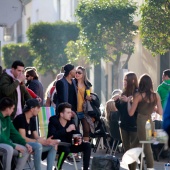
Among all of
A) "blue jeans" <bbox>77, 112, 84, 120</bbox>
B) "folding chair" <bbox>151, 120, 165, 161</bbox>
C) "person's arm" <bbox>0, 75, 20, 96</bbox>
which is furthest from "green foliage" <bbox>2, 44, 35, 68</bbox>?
"person's arm" <bbox>0, 75, 20, 96</bbox>

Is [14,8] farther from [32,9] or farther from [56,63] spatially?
[32,9]

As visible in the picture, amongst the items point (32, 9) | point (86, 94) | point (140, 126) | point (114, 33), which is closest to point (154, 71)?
point (114, 33)

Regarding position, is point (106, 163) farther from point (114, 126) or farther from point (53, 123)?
point (114, 126)

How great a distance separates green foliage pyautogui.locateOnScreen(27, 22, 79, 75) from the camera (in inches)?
1754

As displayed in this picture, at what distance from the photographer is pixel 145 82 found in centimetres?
1202

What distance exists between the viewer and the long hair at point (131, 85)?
41.1ft

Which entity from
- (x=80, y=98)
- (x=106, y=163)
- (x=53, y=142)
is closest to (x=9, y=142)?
(x=53, y=142)

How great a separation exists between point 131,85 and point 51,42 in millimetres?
32549

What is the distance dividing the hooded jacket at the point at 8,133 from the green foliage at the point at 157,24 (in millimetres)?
12231

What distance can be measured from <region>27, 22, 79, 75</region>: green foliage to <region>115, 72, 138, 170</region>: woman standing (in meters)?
31.9

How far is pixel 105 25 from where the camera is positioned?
97.5ft

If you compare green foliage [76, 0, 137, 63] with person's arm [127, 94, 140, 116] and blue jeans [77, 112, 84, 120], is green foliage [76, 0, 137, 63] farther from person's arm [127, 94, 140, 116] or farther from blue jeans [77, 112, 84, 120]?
person's arm [127, 94, 140, 116]

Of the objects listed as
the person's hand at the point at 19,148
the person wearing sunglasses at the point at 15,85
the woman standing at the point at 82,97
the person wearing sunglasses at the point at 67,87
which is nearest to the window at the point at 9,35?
the woman standing at the point at 82,97

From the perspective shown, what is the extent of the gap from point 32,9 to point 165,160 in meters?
45.3
